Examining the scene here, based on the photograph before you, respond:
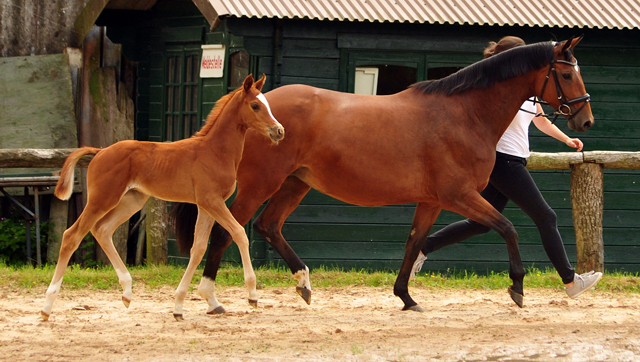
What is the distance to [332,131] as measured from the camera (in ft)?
17.3

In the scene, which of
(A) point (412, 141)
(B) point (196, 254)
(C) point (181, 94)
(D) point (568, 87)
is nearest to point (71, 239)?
(B) point (196, 254)

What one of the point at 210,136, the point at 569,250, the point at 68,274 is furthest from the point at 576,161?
the point at 68,274

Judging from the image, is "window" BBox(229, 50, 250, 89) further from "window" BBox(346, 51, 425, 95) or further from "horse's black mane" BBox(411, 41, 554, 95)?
"horse's black mane" BBox(411, 41, 554, 95)

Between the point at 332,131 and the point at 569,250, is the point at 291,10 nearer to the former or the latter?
the point at 332,131

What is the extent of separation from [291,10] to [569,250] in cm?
413

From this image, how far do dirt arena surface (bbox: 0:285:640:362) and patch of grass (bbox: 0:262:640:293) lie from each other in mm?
340

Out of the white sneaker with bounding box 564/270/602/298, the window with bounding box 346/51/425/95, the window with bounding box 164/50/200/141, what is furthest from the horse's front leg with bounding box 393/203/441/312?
the window with bounding box 164/50/200/141

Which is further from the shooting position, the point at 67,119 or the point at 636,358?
the point at 67,119

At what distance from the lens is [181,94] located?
875cm

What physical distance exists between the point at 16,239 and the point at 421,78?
504 cm

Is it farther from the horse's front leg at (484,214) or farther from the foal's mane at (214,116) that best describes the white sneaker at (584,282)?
the foal's mane at (214,116)

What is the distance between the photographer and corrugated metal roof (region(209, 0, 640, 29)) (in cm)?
727

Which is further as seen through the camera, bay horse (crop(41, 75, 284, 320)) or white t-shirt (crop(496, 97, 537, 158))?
white t-shirt (crop(496, 97, 537, 158))

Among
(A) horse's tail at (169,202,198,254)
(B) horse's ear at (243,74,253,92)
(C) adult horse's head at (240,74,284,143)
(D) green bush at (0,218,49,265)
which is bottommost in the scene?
(D) green bush at (0,218,49,265)
